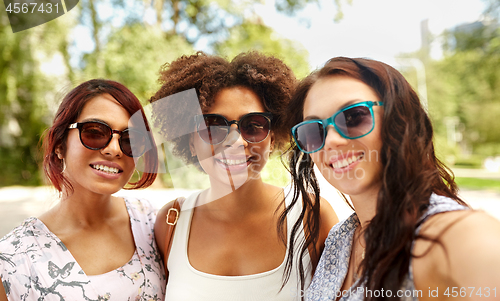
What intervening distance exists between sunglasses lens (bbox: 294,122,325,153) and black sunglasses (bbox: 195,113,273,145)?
17.7 inches

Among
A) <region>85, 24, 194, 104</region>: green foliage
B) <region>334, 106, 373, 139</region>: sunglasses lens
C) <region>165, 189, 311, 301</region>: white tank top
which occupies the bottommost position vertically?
<region>165, 189, 311, 301</region>: white tank top

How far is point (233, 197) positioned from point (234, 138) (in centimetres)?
47

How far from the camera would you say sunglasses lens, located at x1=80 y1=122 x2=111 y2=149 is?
186cm

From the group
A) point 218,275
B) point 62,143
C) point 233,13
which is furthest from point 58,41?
point 218,275

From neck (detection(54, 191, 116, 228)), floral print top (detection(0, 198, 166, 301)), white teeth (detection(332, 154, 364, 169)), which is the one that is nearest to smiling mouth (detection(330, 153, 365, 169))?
white teeth (detection(332, 154, 364, 169))

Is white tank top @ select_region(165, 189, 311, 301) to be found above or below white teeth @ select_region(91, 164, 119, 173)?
below

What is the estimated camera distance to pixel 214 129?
202 cm

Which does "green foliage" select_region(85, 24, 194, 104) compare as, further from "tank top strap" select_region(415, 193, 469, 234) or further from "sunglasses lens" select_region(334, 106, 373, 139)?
"tank top strap" select_region(415, 193, 469, 234)

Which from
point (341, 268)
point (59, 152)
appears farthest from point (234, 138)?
point (59, 152)

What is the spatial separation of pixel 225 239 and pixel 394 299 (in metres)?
1.19

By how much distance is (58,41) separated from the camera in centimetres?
943

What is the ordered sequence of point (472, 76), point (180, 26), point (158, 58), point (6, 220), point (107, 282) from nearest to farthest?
1. point (107, 282)
2. point (6, 220)
3. point (158, 58)
4. point (180, 26)
5. point (472, 76)

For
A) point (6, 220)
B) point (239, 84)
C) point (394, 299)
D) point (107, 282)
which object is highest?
point (239, 84)

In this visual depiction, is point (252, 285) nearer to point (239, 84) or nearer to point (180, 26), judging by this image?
point (239, 84)
